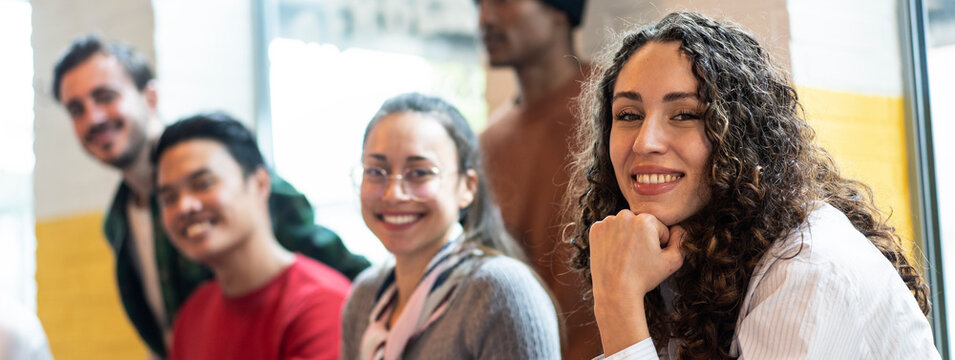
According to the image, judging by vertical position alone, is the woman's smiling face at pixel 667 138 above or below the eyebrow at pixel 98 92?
below

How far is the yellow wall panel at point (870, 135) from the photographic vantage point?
2018mm

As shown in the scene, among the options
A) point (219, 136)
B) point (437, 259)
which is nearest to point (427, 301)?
point (437, 259)

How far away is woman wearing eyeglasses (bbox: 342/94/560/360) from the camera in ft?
6.01

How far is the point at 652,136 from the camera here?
1297 millimetres

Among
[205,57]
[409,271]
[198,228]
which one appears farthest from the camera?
[205,57]

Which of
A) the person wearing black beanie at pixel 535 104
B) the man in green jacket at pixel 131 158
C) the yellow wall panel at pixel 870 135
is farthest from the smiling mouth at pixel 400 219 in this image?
the man in green jacket at pixel 131 158

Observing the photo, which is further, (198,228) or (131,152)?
(131,152)

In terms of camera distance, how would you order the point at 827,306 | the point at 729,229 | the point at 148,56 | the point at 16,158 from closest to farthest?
the point at 827,306
the point at 729,229
the point at 148,56
the point at 16,158

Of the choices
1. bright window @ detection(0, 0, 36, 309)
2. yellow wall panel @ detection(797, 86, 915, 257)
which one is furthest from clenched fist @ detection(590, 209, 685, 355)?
bright window @ detection(0, 0, 36, 309)

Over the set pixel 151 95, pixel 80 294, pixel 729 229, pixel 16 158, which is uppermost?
pixel 151 95

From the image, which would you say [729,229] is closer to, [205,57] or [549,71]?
[549,71]

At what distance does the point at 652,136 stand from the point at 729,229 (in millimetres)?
161

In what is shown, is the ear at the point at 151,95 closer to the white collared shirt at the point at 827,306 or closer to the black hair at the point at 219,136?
the black hair at the point at 219,136

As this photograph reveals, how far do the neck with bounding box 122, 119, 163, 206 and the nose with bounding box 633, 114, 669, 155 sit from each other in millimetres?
2586
